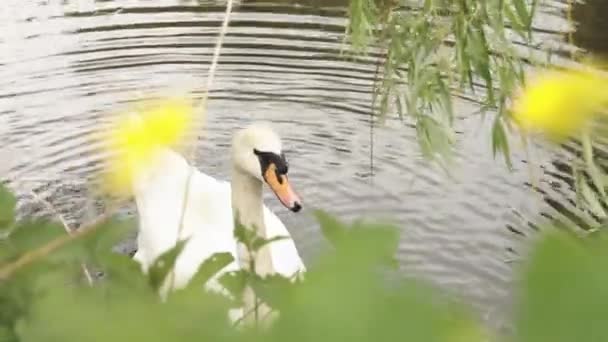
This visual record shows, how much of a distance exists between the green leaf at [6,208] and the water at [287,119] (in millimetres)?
2666

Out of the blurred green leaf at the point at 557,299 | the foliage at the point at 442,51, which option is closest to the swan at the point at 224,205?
the foliage at the point at 442,51

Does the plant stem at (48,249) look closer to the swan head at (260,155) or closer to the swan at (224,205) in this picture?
the swan at (224,205)

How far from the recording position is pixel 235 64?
6.05 m

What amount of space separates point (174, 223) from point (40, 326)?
370 cm

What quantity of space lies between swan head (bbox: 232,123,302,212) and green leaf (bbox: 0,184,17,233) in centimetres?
265

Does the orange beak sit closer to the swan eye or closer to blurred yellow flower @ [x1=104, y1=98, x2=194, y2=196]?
the swan eye

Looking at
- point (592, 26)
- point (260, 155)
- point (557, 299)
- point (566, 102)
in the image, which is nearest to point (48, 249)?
point (566, 102)

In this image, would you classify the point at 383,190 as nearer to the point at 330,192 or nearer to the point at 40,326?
the point at 330,192

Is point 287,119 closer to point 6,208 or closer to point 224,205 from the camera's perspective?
point 224,205

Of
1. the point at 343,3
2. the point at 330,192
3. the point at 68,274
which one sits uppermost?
the point at 68,274

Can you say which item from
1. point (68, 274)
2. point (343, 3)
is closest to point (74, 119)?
point (343, 3)

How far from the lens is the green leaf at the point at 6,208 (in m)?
0.96

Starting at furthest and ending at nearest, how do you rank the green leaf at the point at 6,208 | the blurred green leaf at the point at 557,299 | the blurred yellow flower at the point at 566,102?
the green leaf at the point at 6,208 → the blurred yellow flower at the point at 566,102 → the blurred green leaf at the point at 557,299

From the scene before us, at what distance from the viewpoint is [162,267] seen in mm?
836
